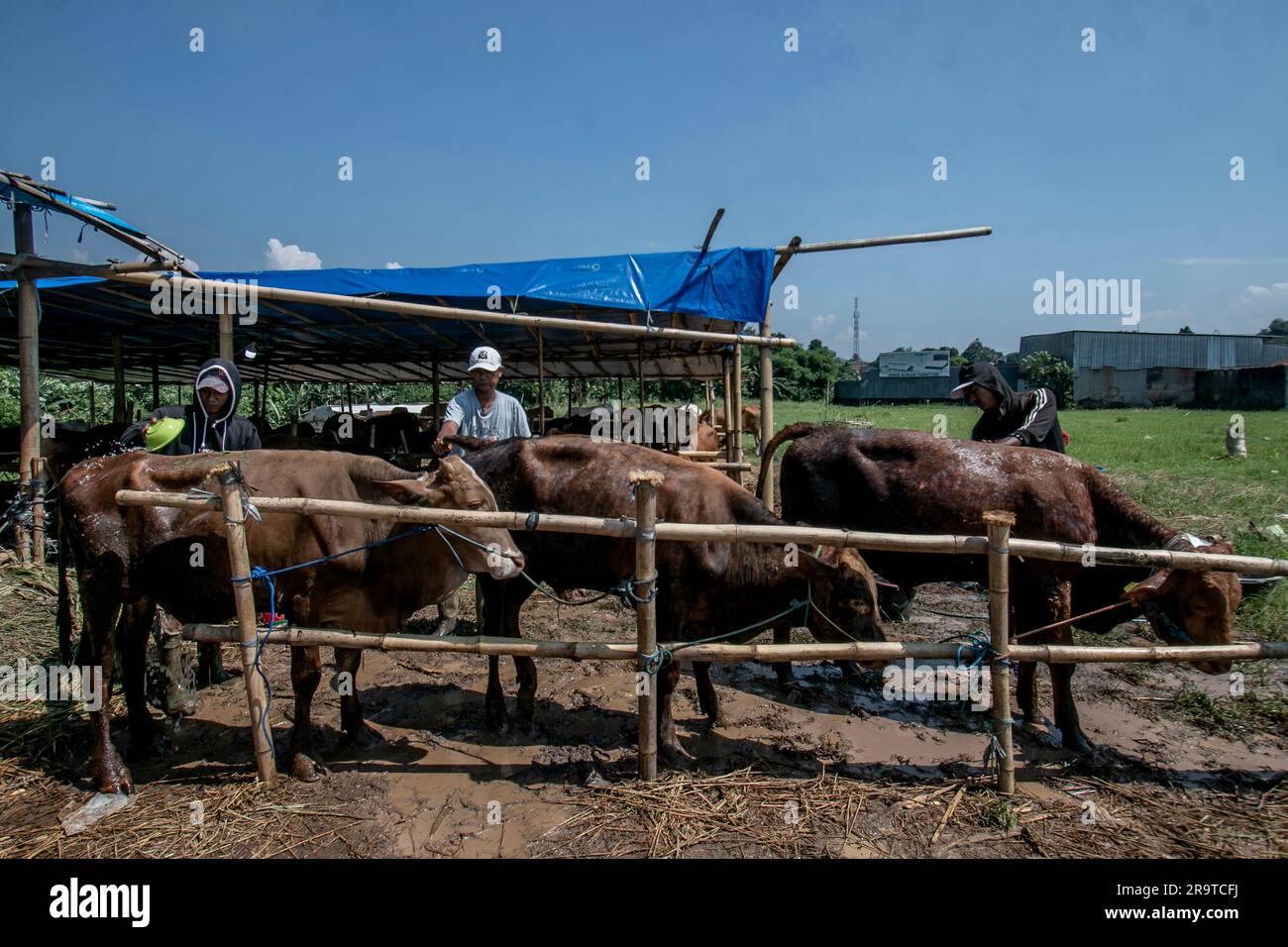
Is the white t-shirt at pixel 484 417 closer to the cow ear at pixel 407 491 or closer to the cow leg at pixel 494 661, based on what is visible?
the cow leg at pixel 494 661

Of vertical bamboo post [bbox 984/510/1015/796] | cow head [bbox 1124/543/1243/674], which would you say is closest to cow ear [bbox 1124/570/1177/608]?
cow head [bbox 1124/543/1243/674]

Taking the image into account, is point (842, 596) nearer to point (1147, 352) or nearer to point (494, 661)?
point (494, 661)

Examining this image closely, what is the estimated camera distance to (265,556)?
11.7 ft

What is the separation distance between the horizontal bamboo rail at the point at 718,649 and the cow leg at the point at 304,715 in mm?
191

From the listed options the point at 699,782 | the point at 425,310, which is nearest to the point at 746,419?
the point at 425,310

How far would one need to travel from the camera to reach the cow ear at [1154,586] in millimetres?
3896

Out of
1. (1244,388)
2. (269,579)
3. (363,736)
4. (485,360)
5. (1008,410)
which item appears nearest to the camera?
(269,579)

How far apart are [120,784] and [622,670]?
9.99 feet

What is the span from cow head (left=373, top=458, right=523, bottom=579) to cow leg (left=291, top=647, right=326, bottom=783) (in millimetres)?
916

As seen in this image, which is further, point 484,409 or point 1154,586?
point 484,409

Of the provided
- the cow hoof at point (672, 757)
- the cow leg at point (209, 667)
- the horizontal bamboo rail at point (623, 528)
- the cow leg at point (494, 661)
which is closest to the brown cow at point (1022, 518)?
A: the horizontal bamboo rail at point (623, 528)

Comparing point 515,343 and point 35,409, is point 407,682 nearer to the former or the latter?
point 35,409

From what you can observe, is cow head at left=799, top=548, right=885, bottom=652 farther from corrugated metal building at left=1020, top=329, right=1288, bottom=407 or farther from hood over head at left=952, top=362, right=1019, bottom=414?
corrugated metal building at left=1020, top=329, right=1288, bottom=407
